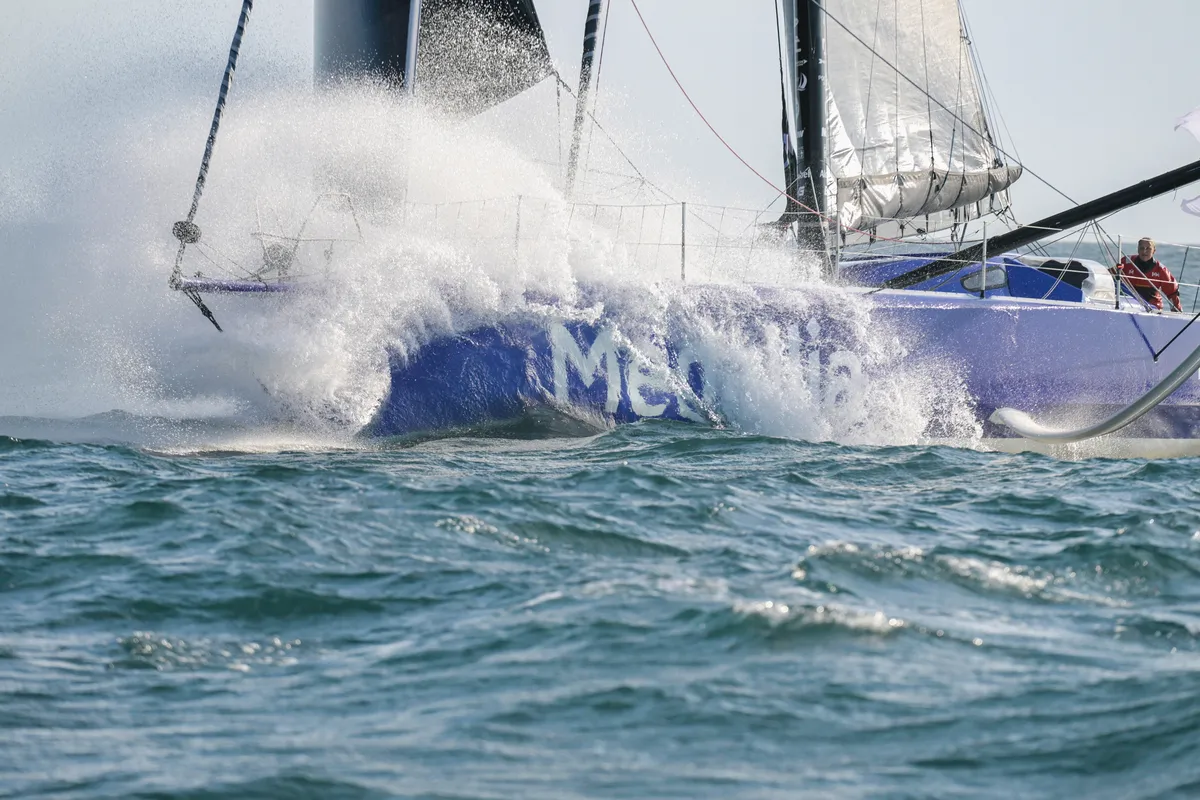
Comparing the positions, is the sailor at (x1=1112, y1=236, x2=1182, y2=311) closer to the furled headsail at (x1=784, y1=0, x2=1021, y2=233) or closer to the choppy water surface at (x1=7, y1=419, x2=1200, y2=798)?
the furled headsail at (x1=784, y1=0, x2=1021, y2=233)

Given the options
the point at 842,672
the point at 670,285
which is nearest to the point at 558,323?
the point at 670,285

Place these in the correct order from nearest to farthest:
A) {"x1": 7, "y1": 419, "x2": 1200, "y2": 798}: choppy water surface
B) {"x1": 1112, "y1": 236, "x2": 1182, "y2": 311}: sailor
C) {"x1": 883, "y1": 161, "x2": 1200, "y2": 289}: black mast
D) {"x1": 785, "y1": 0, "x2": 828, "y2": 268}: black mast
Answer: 1. {"x1": 7, "y1": 419, "x2": 1200, "y2": 798}: choppy water surface
2. {"x1": 883, "y1": 161, "x2": 1200, "y2": 289}: black mast
3. {"x1": 1112, "y1": 236, "x2": 1182, "y2": 311}: sailor
4. {"x1": 785, "y1": 0, "x2": 828, "y2": 268}: black mast

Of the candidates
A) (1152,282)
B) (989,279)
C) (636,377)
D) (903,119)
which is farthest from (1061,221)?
(636,377)

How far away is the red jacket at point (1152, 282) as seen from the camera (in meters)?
11.4

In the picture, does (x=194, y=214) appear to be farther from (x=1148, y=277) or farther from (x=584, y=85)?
(x=1148, y=277)

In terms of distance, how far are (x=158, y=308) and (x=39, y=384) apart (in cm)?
172

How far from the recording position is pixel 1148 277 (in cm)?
1147

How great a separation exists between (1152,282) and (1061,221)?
1212 millimetres

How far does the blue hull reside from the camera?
870cm

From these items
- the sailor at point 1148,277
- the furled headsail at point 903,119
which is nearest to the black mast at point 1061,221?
the sailor at point 1148,277

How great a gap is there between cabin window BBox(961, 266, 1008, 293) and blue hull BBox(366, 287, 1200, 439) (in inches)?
15.5

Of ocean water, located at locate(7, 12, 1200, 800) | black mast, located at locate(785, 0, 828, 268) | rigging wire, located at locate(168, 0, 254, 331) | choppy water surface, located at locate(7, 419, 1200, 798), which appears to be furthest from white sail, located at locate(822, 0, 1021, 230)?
choppy water surface, located at locate(7, 419, 1200, 798)

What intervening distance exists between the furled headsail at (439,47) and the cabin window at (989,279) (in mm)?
4309

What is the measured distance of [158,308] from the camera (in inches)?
383
